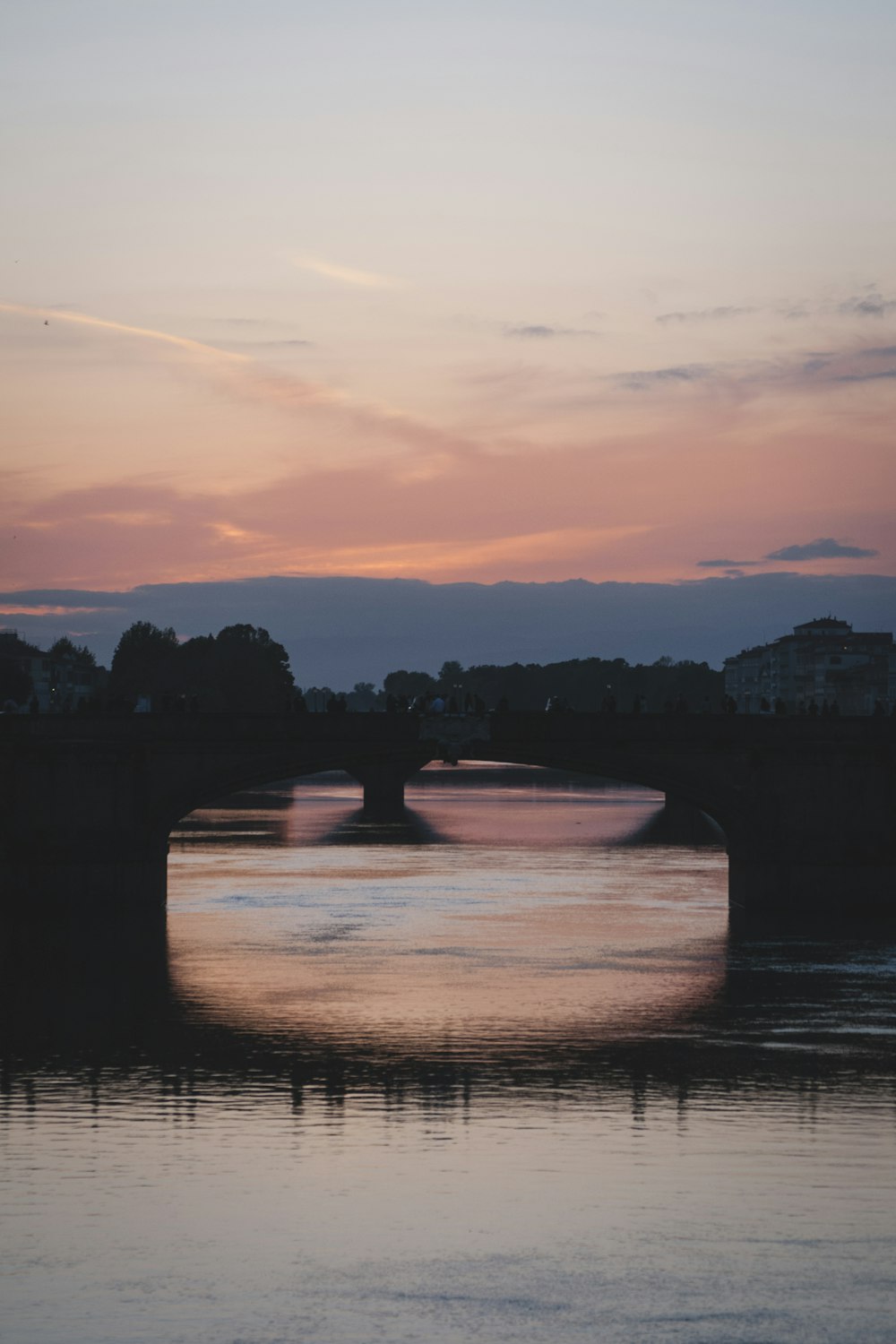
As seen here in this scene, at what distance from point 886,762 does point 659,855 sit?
2742cm

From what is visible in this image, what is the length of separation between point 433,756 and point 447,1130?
27.4 m

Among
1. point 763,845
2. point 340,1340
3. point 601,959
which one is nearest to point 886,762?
point 763,845

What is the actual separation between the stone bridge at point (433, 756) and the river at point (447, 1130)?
8.76 feet

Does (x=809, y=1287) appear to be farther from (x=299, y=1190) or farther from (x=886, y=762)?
(x=886, y=762)

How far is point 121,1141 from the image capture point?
96.9 feet

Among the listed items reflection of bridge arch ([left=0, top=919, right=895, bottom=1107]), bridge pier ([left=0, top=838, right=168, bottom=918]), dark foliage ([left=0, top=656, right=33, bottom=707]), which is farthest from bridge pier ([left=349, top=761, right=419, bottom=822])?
reflection of bridge arch ([left=0, top=919, right=895, bottom=1107])

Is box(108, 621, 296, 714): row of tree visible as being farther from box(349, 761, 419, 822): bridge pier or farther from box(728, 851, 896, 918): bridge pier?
box(728, 851, 896, 918): bridge pier

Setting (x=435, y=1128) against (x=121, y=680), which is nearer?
(x=435, y=1128)

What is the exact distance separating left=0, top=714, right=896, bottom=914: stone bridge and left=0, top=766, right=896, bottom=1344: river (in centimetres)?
267

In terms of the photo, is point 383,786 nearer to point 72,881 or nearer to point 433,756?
point 433,756

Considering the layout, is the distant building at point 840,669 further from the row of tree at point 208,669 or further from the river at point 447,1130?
the river at point 447,1130

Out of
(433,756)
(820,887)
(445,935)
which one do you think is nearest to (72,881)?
(445,935)

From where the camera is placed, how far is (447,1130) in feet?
99.9

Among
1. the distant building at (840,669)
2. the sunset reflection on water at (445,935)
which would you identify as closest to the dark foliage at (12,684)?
the sunset reflection on water at (445,935)
